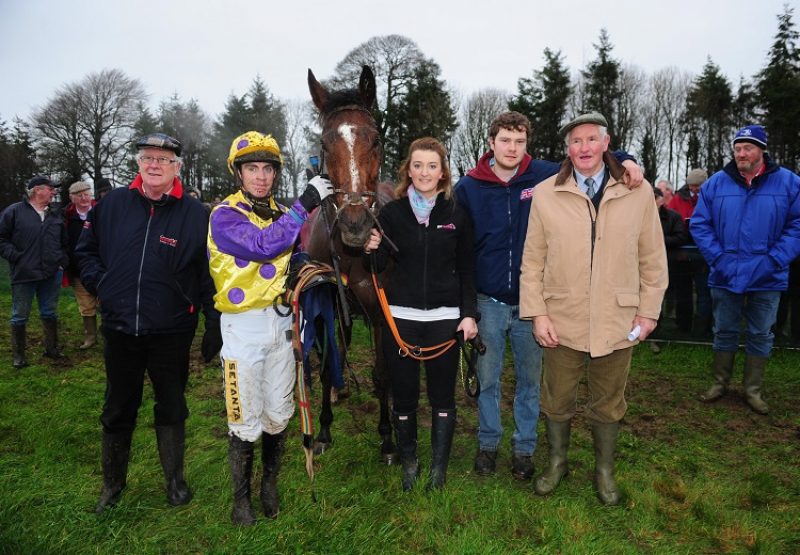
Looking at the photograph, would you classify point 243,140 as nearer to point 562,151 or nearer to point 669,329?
point 669,329

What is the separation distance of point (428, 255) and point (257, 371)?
1.24 meters

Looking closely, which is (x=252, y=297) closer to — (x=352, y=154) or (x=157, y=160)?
(x=157, y=160)

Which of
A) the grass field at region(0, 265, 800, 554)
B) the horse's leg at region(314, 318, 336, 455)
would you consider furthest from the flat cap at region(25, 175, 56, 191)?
the horse's leg at region(314, 318, 336, 455)

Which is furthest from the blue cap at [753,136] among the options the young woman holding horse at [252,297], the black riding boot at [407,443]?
the young woman holding horse at [252,297]

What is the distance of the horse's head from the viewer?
310 centimetres

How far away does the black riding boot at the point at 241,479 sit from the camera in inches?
115

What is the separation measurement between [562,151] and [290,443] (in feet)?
94.8

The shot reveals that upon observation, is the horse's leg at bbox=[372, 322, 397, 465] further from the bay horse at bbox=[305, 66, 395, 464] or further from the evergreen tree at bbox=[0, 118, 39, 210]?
the evergreen tree at bbox=[0, 118, 39, 210]

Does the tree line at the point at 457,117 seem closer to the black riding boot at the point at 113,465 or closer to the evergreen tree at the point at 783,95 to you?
the evergreen tree at the point at 783,95

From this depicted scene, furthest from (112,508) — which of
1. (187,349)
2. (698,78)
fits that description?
(698,78)

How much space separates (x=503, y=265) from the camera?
3.45 metres

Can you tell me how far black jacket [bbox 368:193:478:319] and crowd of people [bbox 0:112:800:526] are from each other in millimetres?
10

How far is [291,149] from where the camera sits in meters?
43.5

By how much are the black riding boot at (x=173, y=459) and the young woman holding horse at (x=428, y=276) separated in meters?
1.47
